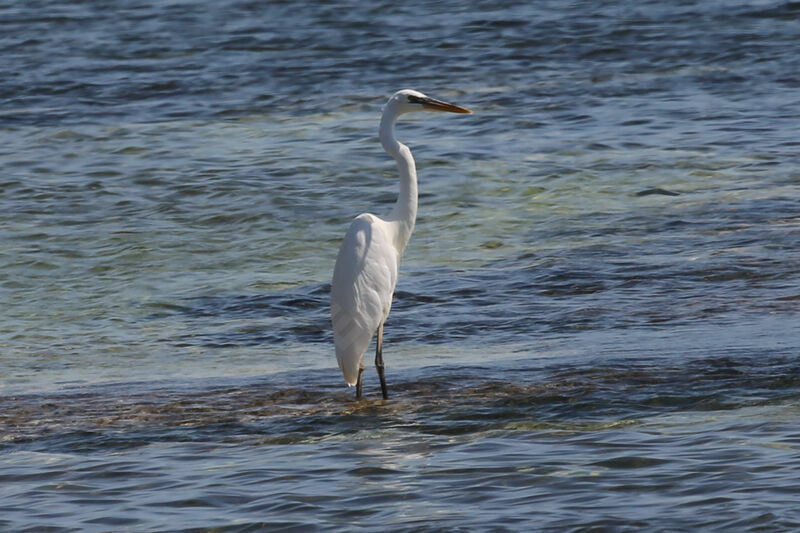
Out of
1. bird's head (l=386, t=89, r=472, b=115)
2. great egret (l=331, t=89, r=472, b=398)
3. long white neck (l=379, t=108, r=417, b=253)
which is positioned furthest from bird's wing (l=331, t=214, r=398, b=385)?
bird's head (l=386, t=89, r=472, b=115)

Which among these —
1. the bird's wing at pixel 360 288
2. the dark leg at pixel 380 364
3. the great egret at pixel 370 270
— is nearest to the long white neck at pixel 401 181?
the great egret at pixel 370 270

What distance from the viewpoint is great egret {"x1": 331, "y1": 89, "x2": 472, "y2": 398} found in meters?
7.04

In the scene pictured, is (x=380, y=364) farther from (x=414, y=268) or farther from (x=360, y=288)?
(x=414, y=268)

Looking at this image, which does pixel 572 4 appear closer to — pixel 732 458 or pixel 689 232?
pixel 689 232

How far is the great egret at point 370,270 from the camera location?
7.04 meters

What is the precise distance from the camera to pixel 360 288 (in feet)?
23.5

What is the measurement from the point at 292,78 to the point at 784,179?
249 inches

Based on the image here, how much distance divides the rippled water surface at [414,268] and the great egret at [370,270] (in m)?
0.25

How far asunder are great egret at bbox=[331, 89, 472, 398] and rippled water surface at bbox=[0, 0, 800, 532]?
0.83 feet

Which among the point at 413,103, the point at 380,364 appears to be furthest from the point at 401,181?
the point at 380,364

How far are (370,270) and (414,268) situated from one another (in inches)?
97.4

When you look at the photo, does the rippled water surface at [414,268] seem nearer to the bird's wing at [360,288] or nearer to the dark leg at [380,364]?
the dark leg at [380,364]

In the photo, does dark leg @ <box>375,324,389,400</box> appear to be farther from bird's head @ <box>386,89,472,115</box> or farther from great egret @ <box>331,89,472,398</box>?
bird's head @ <box>386,89,472,115</box>

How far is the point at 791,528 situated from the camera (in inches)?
179
